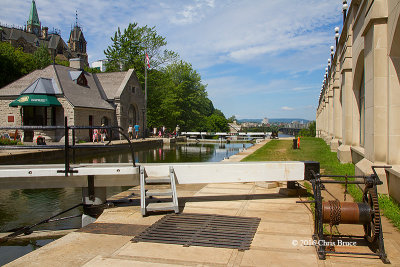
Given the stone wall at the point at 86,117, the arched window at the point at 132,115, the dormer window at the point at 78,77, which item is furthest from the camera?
the arched window at the point at 132,115

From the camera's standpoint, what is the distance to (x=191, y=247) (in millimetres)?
4531

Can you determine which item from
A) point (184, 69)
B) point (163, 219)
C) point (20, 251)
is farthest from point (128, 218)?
point (184, 69)

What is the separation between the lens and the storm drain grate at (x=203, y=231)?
470 centimetres

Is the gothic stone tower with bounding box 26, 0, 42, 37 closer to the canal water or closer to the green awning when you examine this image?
the green awning

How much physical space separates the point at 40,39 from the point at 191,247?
126 metres

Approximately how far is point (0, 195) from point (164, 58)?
4199cm

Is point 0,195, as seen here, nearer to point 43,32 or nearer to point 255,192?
point 255,192

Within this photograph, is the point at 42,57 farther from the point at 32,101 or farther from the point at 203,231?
the point at 203,231

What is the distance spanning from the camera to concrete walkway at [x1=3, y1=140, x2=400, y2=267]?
4012 millimetres

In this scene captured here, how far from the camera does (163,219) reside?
19.1 feet

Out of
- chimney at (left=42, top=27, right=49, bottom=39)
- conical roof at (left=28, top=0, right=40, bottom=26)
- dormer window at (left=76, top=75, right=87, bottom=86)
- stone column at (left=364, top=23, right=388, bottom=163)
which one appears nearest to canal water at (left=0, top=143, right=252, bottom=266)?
Result: stone column at (left=364, top=23, right=388, bottom=163)

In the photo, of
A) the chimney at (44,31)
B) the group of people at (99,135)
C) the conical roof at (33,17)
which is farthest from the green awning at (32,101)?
the conical roof at (33,17)

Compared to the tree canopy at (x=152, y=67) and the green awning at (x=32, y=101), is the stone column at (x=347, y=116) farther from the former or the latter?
the tree canopy at (x=152, y=67)

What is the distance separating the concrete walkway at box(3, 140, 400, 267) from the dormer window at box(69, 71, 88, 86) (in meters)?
29.2
